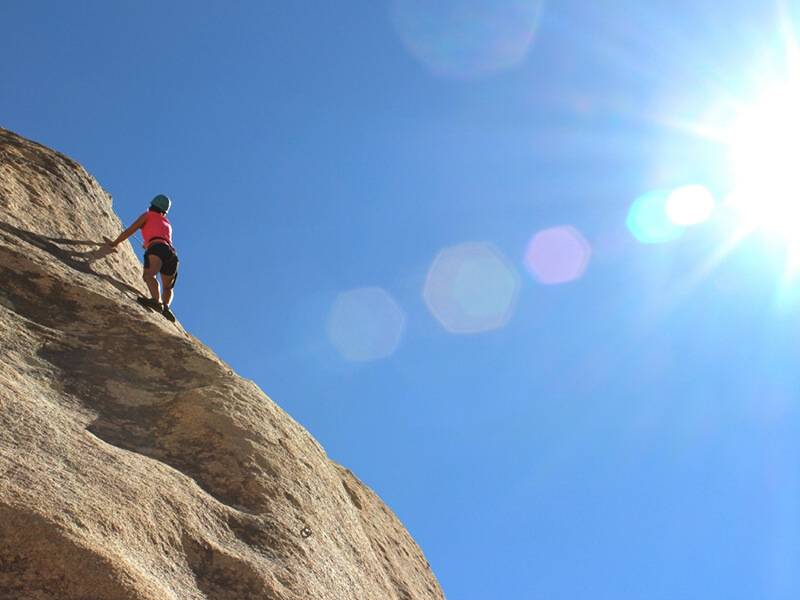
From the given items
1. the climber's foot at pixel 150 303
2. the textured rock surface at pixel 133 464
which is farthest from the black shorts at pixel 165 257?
the climber's foot at pixel 150 303

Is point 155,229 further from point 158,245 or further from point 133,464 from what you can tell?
point 133,464

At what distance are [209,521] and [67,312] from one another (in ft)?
12.6

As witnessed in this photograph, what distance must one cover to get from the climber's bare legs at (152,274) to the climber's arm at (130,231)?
1.61ft

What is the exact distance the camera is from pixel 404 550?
11.8 meters

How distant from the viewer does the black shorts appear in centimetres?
1274

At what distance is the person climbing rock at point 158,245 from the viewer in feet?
41.4

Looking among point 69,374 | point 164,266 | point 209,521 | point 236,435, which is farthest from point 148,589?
point 164,266

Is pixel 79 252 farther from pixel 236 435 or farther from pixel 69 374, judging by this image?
pixel 236 435

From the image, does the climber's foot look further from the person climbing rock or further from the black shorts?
the black shorts

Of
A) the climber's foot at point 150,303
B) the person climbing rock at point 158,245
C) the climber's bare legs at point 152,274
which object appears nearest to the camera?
the climber's foot at point 150,303

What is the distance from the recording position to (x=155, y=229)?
42.5 feet

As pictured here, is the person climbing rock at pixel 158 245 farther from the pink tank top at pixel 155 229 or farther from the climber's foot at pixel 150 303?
the climber's foot at pixel 150 303

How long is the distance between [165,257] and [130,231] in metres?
0.69

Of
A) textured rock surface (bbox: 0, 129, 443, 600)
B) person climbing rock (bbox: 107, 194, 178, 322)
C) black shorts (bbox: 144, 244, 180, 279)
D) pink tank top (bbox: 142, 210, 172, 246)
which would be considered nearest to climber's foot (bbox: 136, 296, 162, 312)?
textured rock surface (bbox: 0, 129, 443, 600)
